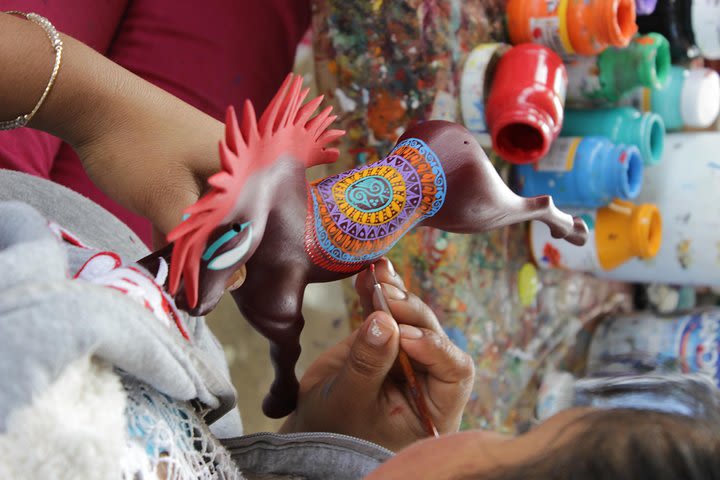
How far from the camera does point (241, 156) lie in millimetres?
360

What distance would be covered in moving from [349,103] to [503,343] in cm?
44

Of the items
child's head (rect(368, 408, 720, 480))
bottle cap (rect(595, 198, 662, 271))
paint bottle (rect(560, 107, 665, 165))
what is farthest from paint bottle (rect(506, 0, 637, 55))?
child's head (rect(368, 408, 720, 480))

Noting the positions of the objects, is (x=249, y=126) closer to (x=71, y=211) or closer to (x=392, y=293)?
(x=392, y=293)

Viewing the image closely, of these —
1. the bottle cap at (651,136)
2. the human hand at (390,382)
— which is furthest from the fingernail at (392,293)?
the bottle cap at (651,136)

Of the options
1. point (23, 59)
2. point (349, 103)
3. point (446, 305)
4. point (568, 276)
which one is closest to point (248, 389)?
point (446, 305)

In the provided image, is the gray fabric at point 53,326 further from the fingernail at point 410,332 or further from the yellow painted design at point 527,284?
the yellow painted design at point 527,284

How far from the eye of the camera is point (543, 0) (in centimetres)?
91

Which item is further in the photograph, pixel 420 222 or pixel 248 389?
pixel 248 389

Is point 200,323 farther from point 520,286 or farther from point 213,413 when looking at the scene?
point 520,286

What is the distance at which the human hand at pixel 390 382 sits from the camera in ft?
1.60

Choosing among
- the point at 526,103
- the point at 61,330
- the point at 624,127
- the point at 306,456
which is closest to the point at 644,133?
the point at 624,127

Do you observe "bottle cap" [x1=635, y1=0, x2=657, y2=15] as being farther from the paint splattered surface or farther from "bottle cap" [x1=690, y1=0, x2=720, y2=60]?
the paint splattered surface

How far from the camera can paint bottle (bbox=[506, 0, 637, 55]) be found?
853 mm

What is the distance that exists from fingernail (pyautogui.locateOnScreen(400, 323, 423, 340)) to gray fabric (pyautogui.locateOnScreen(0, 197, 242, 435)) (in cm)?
20
